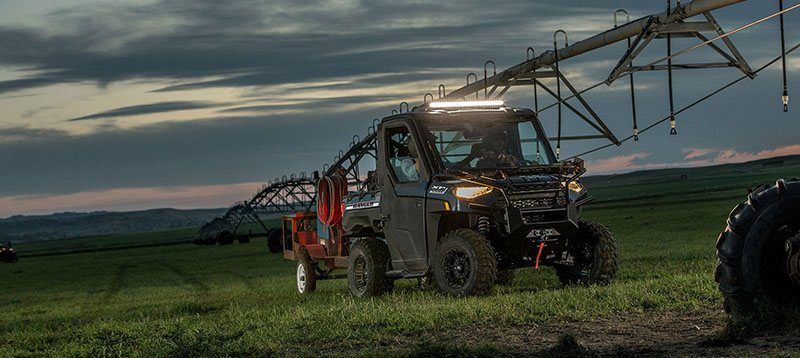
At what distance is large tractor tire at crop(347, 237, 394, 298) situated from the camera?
1884cm

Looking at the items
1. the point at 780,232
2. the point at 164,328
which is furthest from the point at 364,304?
the point at 780,232

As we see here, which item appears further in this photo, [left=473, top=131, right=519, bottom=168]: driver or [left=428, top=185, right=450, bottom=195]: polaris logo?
[left=473, top=131, right=519, bottom=168]: driver

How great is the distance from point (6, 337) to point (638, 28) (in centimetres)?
1205

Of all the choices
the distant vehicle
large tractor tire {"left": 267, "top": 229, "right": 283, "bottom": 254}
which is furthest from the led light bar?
the distant vehicle

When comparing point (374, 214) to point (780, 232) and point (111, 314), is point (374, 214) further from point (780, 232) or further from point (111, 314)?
point (780, 232)

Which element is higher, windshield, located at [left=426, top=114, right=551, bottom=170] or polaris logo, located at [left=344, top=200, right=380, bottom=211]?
windshield, located at [left=426, top=114, right=551, bottom=170]

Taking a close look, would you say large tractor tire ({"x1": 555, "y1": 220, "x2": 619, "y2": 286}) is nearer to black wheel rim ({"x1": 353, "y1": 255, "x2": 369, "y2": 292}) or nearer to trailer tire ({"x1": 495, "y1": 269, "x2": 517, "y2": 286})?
trailer tire ({"x1": 495, "y1": 269, "x2": 517, "y2": 286})

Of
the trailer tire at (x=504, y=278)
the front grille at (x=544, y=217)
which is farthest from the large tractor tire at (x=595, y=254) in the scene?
the trailer tire at (x=504, y=278)

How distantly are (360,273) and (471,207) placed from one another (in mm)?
3614

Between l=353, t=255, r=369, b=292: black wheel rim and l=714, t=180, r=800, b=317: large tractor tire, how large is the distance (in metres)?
9.29

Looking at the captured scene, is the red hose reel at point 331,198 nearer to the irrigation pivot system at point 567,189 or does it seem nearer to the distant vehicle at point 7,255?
the irrigation pivot system at point 567,189

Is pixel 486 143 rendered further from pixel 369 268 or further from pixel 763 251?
pixel 763 251

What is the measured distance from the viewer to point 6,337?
1688cm

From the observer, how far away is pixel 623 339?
1150 cm
